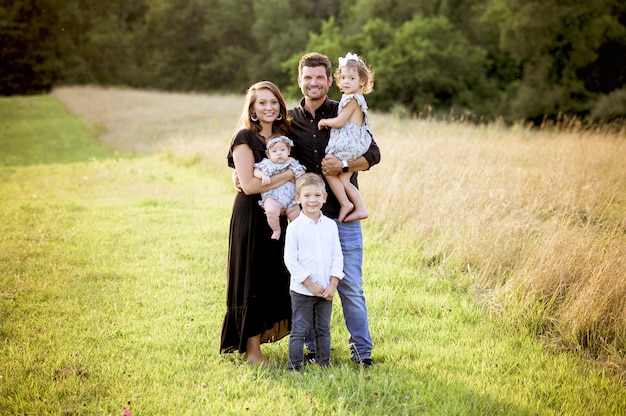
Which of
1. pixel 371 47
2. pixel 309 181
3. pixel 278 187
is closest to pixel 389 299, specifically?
pixel 278 187

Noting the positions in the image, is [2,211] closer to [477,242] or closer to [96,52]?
[477,242]

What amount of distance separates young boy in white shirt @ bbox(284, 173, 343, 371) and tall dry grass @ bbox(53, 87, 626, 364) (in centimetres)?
193

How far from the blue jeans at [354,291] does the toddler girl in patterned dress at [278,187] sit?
0.42m

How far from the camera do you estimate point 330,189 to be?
3.96 meters

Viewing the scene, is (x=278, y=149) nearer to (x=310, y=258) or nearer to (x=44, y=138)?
(x=310, y=258)

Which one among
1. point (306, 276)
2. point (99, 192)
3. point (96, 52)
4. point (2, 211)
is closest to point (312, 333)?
point (306, 276)

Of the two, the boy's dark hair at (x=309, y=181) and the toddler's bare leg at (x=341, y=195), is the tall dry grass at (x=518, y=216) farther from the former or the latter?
the boy's dark hair at (x=309, y=181)

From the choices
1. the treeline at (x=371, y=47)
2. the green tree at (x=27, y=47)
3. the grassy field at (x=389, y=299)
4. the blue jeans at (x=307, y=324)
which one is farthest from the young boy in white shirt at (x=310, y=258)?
the green tree at (x=27, y=47)

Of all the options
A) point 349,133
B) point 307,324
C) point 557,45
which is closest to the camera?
point 307,324

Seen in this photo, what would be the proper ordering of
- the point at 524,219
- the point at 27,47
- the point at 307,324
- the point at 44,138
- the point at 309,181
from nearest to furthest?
the point at 309,181, the point at 307,324, the point at 524,219, the point at 44,138, the point at 27,47

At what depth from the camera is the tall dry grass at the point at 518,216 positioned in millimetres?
4383

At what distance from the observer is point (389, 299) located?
5176mm

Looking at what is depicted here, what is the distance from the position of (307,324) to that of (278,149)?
129cm

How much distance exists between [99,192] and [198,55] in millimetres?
48246
